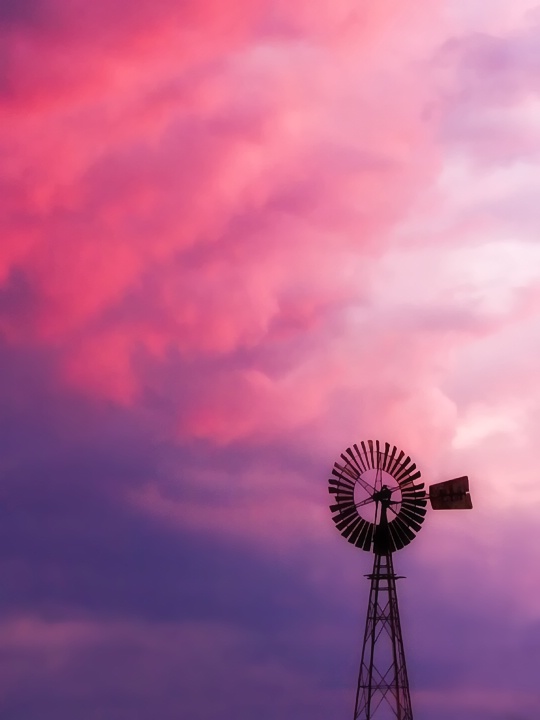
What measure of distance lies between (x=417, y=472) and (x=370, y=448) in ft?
10.8

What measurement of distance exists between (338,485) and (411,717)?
525 inches

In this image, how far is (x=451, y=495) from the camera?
65125 millimetres

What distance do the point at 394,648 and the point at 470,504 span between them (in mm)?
9027

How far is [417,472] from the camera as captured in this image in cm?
6675

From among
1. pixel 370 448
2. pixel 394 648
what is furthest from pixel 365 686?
pixel 370 448

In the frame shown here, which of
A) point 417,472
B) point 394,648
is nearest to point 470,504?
point 417,472

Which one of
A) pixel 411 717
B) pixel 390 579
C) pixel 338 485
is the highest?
pixel 338 485

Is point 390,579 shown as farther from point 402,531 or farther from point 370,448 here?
point 370,448

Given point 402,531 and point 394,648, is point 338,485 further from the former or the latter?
point 394,648

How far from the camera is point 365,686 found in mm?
64250

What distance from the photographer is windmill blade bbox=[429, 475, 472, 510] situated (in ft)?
212

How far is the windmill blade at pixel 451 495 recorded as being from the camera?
64.6 metres

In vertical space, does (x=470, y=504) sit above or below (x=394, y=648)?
above

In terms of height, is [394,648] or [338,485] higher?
[338,485]
